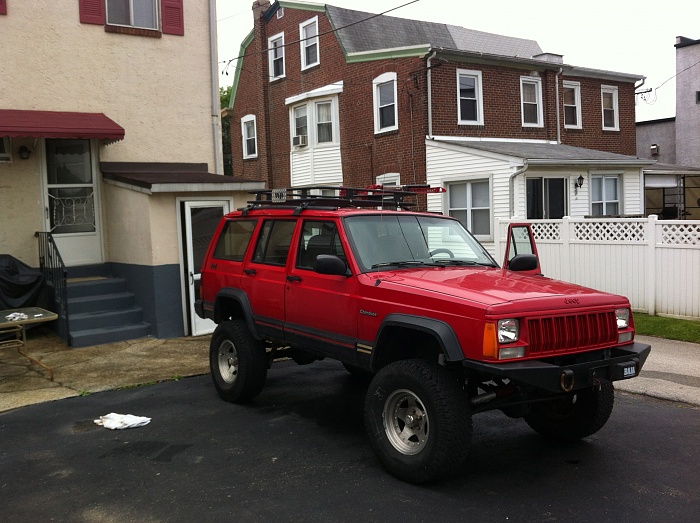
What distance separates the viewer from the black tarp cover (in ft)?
33.9

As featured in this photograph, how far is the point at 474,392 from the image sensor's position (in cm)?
516

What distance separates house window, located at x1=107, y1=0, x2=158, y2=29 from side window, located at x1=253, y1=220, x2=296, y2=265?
6871mm

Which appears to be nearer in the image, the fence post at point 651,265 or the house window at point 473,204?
the fence post at point 651,265

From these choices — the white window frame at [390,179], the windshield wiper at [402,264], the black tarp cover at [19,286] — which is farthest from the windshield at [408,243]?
the white window frame at [390,179]

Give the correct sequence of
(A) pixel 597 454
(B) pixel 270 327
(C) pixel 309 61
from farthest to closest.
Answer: (C) pixel 309 61, (B) pixel 270 327, (A) pixel 597 454

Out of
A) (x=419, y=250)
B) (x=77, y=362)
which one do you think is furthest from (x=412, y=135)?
(x=419, y=250)

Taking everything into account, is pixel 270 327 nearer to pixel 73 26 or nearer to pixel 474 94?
pixel 73 26

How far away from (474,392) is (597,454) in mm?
1151

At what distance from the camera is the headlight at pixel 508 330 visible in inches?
177

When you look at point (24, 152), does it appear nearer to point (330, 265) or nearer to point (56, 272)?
point (56, 272)

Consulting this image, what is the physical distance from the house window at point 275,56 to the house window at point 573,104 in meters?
10.1

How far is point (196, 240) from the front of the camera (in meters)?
10.9

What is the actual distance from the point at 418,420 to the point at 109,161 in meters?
8.62

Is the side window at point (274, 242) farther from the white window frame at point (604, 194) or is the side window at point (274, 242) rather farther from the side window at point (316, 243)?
the white window frame at point (604, 194)
